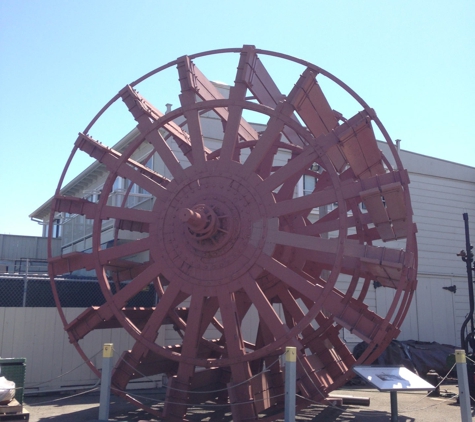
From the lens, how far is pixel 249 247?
8250 mm

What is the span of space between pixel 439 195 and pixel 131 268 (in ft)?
39.3

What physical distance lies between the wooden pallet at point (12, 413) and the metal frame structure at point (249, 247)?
1.44 meters

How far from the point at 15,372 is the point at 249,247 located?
364 centimetres

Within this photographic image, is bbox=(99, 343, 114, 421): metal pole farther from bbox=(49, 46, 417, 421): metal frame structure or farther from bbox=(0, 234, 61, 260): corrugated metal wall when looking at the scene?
bbox=(0, 234, 61, 260): corrugated metal wall

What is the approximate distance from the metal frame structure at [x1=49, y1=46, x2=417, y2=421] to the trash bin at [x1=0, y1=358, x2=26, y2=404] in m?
0.96

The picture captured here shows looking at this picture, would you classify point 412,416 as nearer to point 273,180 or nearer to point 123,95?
point 273,180

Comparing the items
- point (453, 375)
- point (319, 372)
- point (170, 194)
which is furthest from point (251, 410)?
point (453, 375)

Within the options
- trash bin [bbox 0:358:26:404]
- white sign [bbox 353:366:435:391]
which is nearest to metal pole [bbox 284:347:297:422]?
white sign [bbox 353:366:435:391]

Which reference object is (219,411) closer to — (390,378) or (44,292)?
(390,378)

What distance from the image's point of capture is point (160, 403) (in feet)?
32.0

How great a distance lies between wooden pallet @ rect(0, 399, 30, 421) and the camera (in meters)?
7.13

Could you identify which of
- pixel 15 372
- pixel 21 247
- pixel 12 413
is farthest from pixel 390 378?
pixel 21 247

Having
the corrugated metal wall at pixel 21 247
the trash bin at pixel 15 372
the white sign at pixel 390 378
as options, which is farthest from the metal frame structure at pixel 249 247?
the corrugated metal wall at pixel 21 247

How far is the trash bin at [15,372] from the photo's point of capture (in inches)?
308
